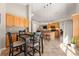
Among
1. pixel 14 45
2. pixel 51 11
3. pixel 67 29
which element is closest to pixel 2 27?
pixel 14 45

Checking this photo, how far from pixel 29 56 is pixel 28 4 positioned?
3.02ft

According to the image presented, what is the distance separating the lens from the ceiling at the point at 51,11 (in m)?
2.00

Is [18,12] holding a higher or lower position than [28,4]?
lower

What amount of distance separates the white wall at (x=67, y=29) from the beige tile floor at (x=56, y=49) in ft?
0.42

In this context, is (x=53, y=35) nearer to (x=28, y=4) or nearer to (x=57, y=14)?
(x=57, y=14)

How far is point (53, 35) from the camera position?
84.1 inches

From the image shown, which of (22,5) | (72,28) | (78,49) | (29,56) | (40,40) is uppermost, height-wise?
(22,5)

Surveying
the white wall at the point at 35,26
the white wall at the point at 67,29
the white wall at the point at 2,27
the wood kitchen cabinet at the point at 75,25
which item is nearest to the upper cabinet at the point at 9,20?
the white wall at the point at 2,27

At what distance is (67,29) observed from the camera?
208 centimetres

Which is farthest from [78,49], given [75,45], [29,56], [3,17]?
[3,17]

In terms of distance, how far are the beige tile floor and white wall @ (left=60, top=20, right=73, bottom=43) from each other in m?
0.13

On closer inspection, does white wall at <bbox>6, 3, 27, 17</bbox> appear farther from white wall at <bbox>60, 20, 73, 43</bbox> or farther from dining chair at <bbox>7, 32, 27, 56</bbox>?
white wall at <bbox>60, 20, 73, 43</bbox>

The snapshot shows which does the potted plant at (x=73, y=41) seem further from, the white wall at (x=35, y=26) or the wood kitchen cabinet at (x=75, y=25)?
the white wall at (x=35, y=26)

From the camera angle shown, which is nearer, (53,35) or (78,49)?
(78,49)
